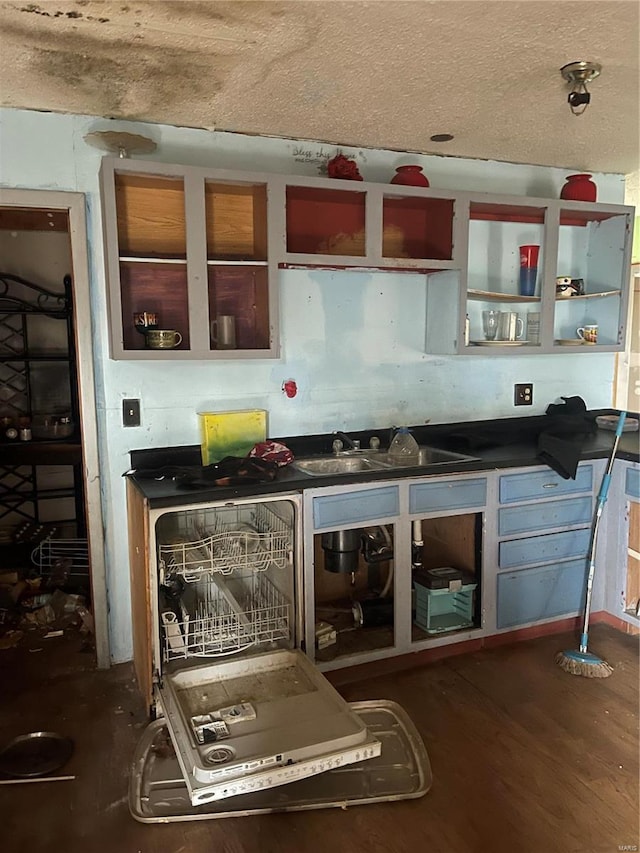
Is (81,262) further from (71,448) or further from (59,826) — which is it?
(59,826)

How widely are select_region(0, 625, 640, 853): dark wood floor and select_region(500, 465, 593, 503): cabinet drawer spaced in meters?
0.70

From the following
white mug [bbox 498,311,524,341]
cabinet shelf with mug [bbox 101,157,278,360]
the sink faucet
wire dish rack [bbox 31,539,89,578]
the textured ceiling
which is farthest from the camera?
wire dish rack [bbox 31,539,89,578]

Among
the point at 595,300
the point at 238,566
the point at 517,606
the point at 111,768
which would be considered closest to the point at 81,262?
the point at 238,566

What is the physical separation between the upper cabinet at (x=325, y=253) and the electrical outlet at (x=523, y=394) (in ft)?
1.00

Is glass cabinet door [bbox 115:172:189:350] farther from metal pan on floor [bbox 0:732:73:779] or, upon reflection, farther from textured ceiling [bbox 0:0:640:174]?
metal pan on floor [bbox 0:732:73:779]

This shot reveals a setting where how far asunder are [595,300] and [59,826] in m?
3.34

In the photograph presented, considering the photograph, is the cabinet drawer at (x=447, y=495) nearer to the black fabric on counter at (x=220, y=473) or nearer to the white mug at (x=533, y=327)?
the black fabric on counter at (x=220, y=473)

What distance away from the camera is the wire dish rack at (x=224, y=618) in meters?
2.41

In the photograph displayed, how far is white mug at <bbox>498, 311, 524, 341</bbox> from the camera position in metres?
3.20

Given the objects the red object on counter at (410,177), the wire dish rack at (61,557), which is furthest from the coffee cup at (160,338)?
the wire dish rack at (61,557)

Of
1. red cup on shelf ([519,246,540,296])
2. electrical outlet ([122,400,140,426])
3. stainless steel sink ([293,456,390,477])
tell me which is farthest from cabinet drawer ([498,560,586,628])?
electrical outlet ([122,400,140,426])

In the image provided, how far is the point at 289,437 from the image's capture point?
9.87 ft

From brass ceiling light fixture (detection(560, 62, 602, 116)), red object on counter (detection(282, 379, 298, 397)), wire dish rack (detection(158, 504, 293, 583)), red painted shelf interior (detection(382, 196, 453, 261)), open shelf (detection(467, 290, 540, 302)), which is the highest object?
brass ceiling light fixture (detection(560, 62, 602, 116))

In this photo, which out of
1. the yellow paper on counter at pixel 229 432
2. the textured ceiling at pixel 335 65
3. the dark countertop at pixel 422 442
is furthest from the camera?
the yellow paper on counter at pixel 229 432
